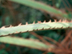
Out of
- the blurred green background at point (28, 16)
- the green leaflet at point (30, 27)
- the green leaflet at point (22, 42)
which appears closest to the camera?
the green leaflet at point (30, 27)

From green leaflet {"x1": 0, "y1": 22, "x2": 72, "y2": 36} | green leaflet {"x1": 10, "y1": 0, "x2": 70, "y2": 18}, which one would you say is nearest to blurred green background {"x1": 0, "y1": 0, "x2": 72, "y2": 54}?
green leaflet {"x1": 10, "y1": 0, "x2": 70, "y2": 18}

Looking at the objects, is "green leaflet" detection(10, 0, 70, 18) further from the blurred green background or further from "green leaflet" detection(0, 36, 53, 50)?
"green leaflet" detection(0, 36, 53, 50)

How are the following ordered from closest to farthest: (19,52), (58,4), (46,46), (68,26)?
(68,26) → (46,46) → (19,52) → (58,4)

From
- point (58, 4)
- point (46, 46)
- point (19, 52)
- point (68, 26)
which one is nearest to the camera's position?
point (68, 26)

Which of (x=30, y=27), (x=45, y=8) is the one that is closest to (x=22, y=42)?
(x=45, y=8)

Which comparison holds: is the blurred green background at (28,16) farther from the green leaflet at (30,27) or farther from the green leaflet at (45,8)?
the green leaflet at (30,27)

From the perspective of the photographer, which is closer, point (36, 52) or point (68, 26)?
point (68, 26)

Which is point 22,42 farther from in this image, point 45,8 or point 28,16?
point 28,16

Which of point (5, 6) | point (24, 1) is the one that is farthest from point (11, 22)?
point (24, 1)

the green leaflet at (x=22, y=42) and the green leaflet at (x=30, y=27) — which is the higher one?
the green leaflet at (x=22, y=42)

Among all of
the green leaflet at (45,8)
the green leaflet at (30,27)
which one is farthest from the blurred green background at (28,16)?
the green leaflet at (30,27)

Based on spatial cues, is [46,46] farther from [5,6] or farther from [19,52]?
[5,6]
